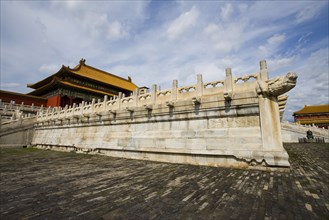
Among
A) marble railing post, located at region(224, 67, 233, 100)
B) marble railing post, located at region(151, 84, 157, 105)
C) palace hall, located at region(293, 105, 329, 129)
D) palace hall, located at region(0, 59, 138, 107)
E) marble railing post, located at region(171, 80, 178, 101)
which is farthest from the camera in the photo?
palace hall, located at region(293, 105, 329, 129)

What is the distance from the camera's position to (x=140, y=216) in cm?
320

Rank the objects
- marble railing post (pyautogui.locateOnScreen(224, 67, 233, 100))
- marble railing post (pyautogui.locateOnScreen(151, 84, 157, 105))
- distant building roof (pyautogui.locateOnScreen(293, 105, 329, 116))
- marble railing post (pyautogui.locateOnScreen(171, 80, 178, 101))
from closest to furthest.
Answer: marble railing post (pyautogui.locateOnScreen(224, 67, 233, 100)) → marble railing post (pyautogui.locateOnScreen(171, 80, 178, 101)) → marble railing post (pyautogui.locateOnScreen(151, 84, 157, 105)) → distant building roof (pyautogui.locateOnScreen(293, 105, 329, 116))

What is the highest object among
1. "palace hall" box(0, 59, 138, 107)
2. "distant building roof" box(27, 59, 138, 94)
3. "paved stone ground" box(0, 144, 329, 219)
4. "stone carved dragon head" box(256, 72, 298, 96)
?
"distant building roof" box(27, 59, 138, 94)

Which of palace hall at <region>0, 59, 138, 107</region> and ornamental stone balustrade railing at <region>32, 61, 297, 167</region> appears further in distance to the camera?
palace hall at <region>0, 59, 138, 107</region>

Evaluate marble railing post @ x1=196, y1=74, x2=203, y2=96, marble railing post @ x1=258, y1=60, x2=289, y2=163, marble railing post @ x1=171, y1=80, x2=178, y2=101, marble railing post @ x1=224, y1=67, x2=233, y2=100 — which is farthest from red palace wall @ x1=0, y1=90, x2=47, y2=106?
marble railing post @ x1=258, y1=60, x2=289, y2=163

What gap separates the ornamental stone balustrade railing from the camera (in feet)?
23.4

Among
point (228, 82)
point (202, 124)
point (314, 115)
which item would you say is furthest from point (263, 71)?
point (314, 115)

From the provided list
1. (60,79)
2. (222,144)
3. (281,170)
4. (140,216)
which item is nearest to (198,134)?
(222,144)

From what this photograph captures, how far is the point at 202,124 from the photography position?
28.8 feet

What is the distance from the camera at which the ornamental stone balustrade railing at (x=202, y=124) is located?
713 centimetres

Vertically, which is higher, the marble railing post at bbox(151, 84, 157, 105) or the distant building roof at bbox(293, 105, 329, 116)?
the distant building roof at bbox(293, 105, 329, 116)

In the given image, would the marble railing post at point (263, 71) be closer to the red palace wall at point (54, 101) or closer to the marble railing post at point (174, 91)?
the marble railing post at point (174, 91)

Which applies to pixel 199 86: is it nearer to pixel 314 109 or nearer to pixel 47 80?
pixel 47 80

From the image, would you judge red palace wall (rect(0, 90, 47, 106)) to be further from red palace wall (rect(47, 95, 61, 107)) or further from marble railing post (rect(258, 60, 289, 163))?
marble railing post (rect(258, 60, 289, 163))
